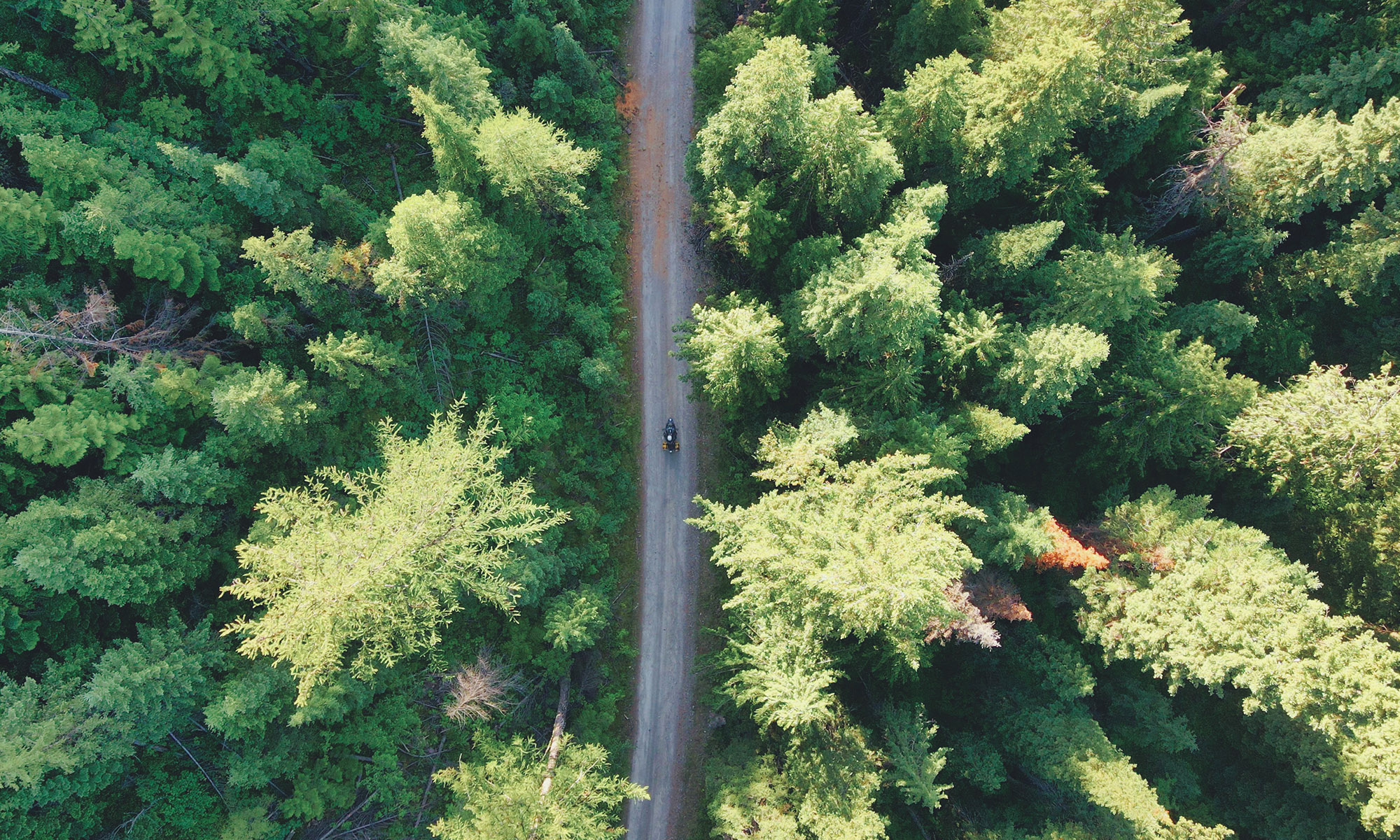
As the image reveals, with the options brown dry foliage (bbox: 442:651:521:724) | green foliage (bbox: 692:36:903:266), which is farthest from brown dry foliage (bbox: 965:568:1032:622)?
brown dry foliage (bbox: 442:651:521:724)

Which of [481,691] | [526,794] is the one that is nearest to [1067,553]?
[526,794]

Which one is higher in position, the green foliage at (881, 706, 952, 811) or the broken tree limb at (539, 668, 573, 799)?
the green foliage at (881, 706, 952, 811)

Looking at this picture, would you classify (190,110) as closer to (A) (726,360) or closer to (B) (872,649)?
(A) (726,360)

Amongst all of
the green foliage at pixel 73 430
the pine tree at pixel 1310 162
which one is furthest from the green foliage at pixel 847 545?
the pine tree at pixel 1310 162

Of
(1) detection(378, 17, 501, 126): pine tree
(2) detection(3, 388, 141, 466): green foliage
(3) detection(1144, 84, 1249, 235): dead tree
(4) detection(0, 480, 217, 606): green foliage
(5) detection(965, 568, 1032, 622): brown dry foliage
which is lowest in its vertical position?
(4) detection(0, 480, 217, 606): green foliage

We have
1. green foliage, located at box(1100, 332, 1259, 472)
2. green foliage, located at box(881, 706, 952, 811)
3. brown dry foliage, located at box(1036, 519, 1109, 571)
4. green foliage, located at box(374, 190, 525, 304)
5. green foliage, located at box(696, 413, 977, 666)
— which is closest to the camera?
green foliage, located at box(696, 413, 977, 666)

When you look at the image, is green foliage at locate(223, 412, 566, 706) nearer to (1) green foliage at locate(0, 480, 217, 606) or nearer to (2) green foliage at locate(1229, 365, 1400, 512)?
(1) green foliage at locate(0, 480, 217, 606)
